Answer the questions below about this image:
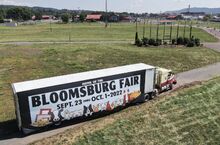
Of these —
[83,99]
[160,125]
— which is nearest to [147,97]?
[160,125]

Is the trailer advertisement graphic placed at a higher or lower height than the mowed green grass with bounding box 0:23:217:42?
higher

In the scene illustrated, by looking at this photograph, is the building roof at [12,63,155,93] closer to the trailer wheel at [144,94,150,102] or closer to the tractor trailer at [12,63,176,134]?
the tractor trailer at [12,63,176,134]

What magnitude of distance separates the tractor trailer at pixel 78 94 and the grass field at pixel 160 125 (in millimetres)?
1139

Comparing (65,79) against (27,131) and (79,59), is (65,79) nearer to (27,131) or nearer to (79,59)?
(27,131)

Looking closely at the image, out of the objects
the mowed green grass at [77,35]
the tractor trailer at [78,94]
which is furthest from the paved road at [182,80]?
the mowed green grass at [77,35]

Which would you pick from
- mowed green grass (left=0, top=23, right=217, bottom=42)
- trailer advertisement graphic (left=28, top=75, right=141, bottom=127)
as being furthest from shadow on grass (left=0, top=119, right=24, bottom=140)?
mowed green grass (left=0, top=23, right=217, bottom=42)

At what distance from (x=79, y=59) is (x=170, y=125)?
24516mm

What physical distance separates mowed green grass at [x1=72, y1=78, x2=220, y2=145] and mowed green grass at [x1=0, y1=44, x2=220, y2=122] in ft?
43.1

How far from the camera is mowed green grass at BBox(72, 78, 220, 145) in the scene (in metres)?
24.2

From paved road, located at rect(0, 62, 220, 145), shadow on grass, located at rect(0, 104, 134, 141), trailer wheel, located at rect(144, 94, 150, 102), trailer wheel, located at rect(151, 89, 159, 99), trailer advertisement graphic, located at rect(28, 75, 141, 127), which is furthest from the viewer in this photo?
trailer wheel, located at rect(151, 89, 159, 99)

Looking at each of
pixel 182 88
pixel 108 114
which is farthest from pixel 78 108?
pixel 182 88

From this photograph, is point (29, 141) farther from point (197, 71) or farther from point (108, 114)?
point (197, 71)

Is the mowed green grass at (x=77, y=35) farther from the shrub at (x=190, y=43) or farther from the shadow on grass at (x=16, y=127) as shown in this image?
the shadow on grass at (x=16, y=127)

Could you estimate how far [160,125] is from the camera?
26.7 metres
